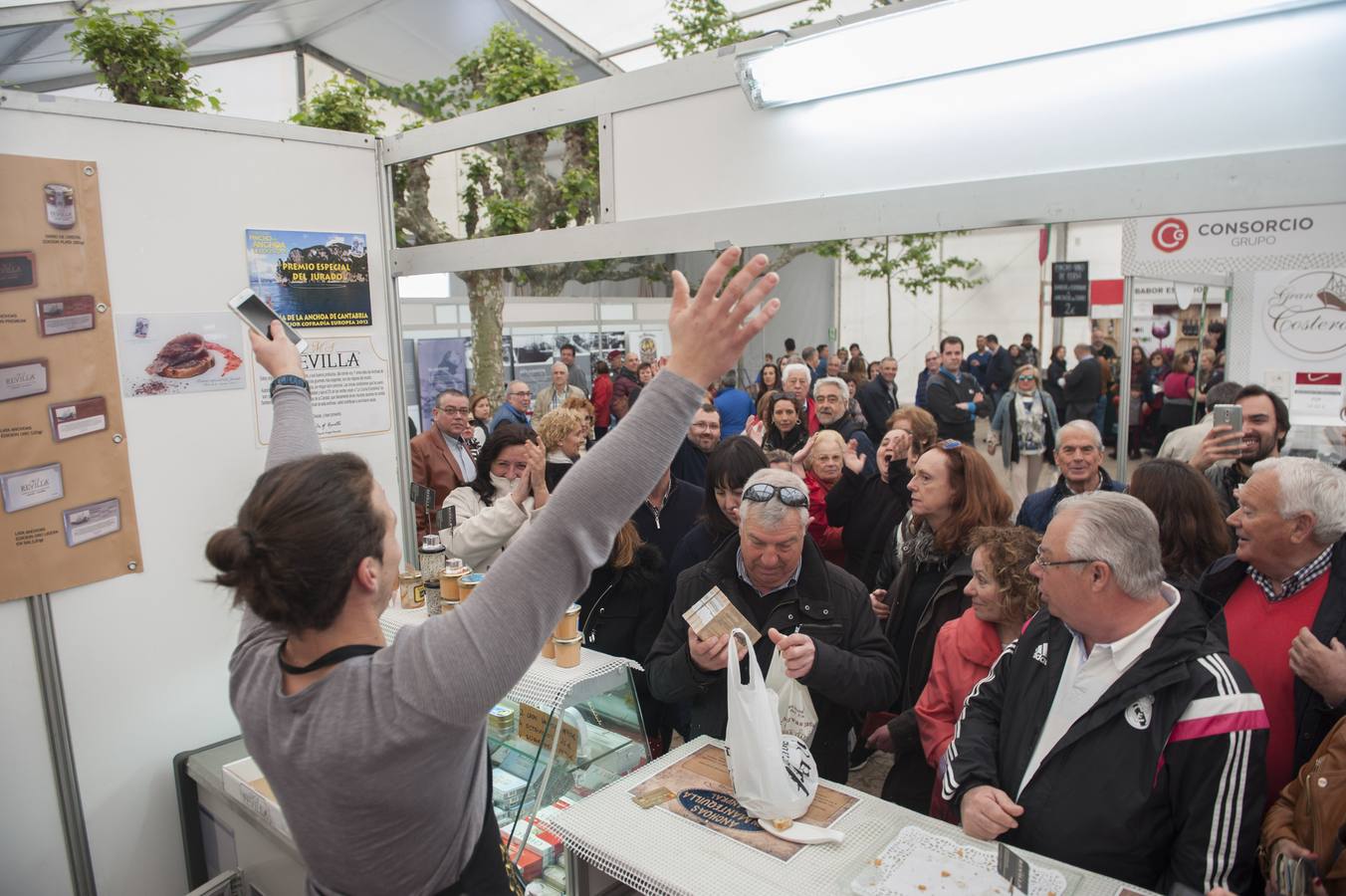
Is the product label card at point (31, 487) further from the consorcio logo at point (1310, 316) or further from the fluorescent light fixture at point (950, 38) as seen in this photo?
the consorcio logo at point (1310, 316)

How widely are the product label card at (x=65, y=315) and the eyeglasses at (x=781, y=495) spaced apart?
2314 millimetres

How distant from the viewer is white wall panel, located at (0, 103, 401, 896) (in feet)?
9.42

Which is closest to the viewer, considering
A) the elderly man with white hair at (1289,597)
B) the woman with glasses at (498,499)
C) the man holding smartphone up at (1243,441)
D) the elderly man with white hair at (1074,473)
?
the elderly man with white hair at (1289,597)

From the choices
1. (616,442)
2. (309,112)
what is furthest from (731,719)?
(309,112)

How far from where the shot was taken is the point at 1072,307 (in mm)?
10344

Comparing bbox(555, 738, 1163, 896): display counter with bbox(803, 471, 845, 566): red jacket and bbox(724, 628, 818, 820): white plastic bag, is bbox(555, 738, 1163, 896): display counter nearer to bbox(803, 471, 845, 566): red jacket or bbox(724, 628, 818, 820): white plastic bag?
bbox(724, 628, 818, 820): white plastic bag

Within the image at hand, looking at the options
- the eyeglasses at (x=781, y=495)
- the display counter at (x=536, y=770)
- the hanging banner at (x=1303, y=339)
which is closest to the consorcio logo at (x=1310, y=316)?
the hanging banner at (x=1303, y=339)

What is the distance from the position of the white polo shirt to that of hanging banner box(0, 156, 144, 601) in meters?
3.01

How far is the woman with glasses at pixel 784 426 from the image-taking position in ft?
20.0

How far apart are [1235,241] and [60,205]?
11.9ft

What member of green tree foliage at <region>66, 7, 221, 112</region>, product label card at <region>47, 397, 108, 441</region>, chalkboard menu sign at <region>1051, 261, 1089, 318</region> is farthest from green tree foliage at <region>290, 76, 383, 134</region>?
chalkboard menu sign at <region>1051, 261, 1089, 318</region>

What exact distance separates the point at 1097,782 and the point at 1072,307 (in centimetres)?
976

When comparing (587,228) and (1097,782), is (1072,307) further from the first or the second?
(1097,782)

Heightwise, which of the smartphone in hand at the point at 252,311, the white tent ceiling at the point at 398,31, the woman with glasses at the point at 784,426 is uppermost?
the white tent ceiling at the point at 398,31
